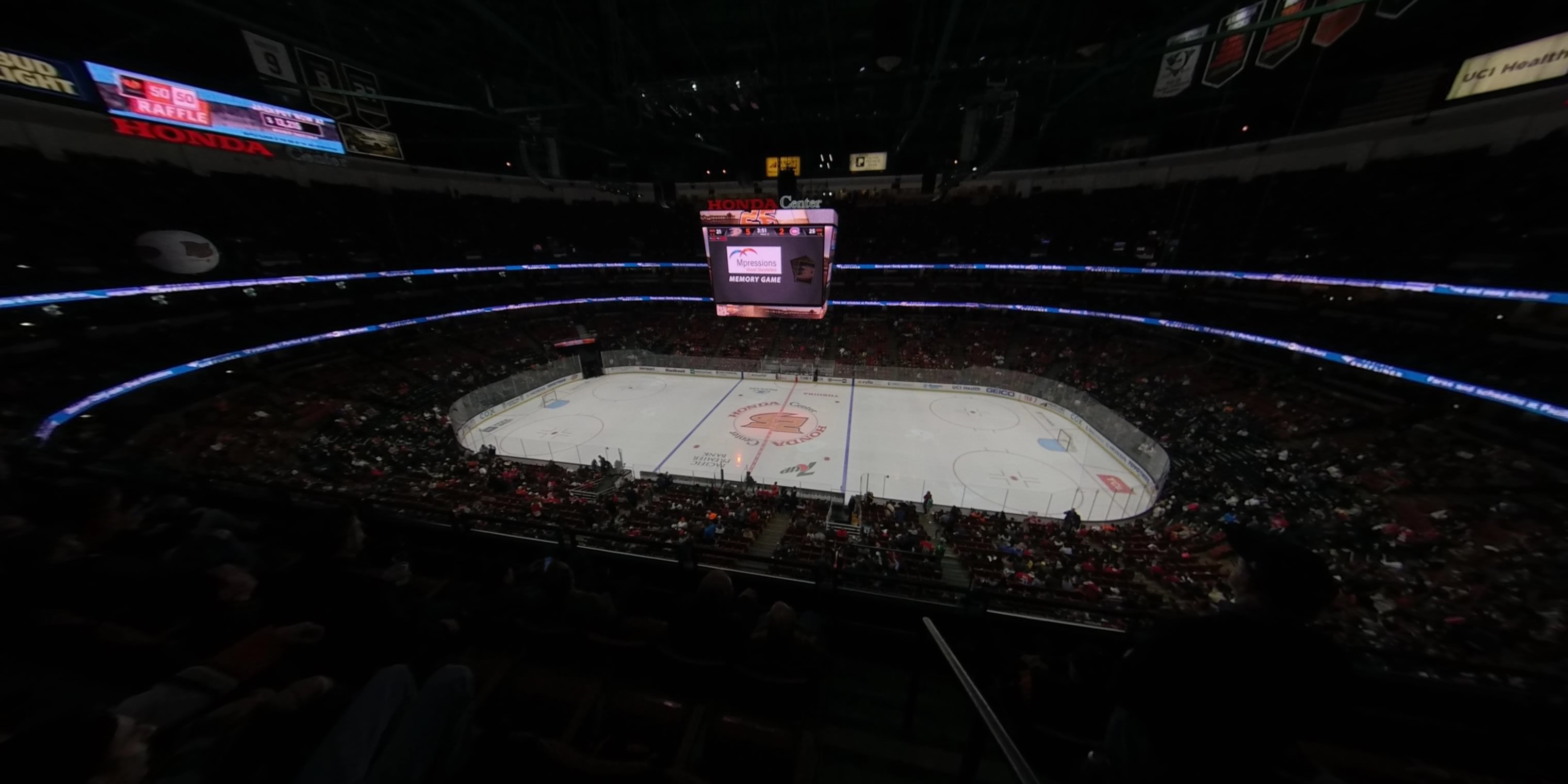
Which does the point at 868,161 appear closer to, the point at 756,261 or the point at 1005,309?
the point at 756,261

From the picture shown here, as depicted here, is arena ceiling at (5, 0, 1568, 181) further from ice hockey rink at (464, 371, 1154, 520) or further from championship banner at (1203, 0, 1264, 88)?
ice hockey rink at (464, 371, 1154, 520)

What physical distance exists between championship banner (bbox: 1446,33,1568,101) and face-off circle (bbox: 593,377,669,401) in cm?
2865

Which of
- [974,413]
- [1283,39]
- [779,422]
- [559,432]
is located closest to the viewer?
[1283,39]

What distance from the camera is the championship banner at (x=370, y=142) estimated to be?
1545 centimetres

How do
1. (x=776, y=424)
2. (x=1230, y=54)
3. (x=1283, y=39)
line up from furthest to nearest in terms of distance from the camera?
(x=776, y=424) < (x=1230, y=54) < (x=1283, y=39)

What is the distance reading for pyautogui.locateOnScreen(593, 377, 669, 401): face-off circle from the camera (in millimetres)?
22109

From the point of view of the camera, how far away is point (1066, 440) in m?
17.3

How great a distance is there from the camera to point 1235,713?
1564mm

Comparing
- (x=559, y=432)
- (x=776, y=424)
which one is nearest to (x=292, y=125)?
(x=559, y=432)

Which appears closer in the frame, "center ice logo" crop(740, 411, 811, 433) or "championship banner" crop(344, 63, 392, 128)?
"championship banner" crop(344, 63, 392, 128)

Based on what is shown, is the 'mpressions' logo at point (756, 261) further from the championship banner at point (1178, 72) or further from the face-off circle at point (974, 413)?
the championship banner at point (1178, 72)

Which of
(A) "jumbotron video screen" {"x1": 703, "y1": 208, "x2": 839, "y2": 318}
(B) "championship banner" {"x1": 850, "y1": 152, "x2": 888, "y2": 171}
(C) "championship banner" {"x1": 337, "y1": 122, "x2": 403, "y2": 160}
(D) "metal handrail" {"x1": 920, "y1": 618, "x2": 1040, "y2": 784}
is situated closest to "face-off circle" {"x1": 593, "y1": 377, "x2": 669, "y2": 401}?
(A) "jumbotron video screen" {"x1": 703, "y1": 208, "x2": 839, "y2": 318}

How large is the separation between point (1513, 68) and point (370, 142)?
34.0 metres

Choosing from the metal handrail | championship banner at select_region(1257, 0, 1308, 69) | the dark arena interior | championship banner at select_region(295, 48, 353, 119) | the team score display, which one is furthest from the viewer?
championship banner at select_region(295, 48, 353, 119)
